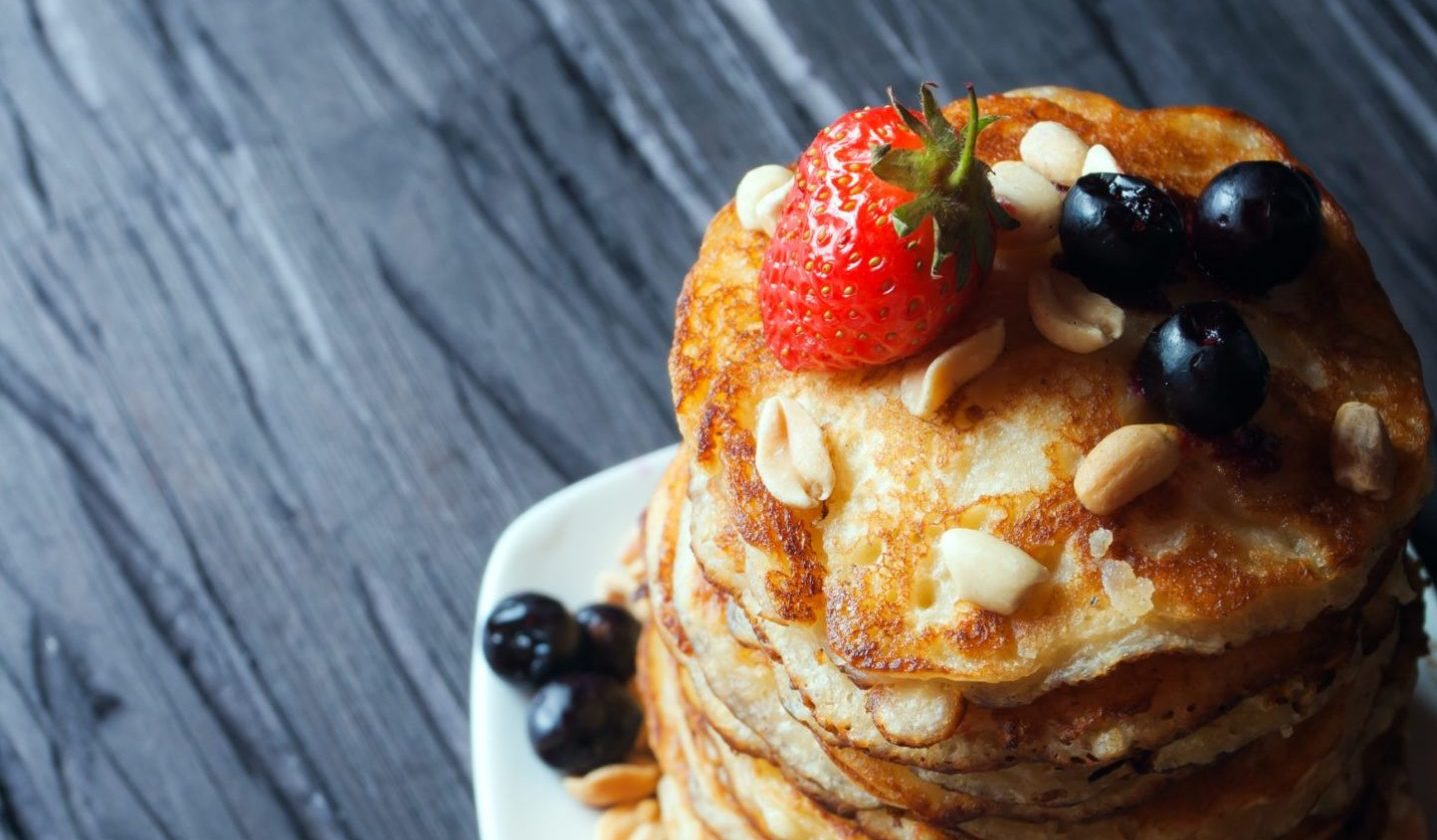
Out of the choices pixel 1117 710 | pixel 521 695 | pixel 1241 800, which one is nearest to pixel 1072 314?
pixel 1117 710

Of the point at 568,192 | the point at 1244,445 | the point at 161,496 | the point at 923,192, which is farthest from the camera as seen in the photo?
the point at 568,192

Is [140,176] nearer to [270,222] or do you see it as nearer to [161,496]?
[270,222]

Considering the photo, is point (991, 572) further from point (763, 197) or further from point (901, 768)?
point (763, 197)

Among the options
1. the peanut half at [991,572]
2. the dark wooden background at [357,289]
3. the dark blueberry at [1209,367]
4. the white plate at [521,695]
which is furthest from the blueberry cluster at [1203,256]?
the dark wooden background at [357,289]

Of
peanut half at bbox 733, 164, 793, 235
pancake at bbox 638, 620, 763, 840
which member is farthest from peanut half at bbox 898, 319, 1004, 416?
pancake at bbox 638, 620, 763, 840

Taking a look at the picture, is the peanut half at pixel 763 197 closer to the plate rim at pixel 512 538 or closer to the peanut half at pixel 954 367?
the peanut half at pixel 954 367

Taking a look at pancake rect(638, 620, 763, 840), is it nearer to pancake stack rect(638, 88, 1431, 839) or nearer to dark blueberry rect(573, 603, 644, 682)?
dark blueberry rect(573, 603, 644, 682)

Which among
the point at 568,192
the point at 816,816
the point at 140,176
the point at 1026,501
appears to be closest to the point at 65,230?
the point at 140,176
